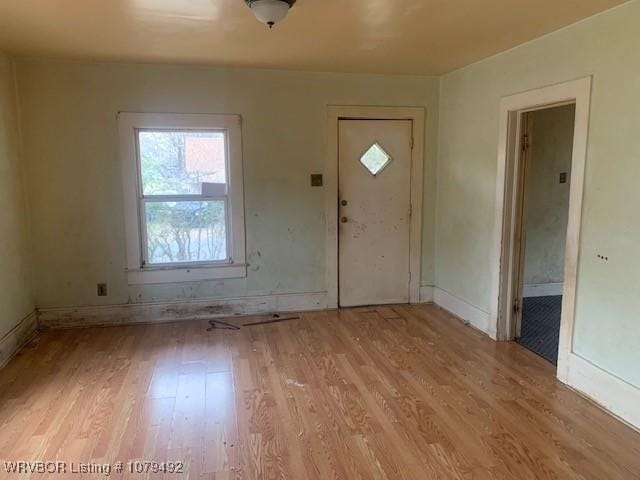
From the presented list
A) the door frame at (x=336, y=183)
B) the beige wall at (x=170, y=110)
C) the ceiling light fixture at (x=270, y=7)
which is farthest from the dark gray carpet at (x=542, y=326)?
the ceiling light fixture at (x=270, y=7)

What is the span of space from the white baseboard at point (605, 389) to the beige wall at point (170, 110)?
2.35 m

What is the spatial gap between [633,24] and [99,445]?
3.57 meters

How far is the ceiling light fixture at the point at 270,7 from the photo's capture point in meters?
2.22

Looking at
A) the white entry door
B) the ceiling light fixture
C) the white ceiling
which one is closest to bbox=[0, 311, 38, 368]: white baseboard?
the white ceiling

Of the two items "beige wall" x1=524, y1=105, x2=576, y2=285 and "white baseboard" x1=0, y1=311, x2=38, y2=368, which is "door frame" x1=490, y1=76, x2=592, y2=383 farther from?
"white baseboard" x1=0, y1=311, x2=38, y2=368

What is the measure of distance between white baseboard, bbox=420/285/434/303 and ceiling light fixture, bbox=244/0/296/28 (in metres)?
3.20

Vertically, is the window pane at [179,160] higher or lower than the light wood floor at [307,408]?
higher

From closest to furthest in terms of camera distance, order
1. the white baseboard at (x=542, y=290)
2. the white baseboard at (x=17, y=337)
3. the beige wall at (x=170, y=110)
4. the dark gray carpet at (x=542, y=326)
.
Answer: the white baseboard at (x=17, y=337) → the dark gray carpet at (x=542, y=326) → the beige wall at (x=170, y=110) → the white baseboard at (x=542, y=290)

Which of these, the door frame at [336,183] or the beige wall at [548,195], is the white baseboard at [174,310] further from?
the beige wall at [548,195]

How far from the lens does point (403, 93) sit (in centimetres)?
439

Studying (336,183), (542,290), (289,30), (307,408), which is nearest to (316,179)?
(336,183)

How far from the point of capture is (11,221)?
11.5ft

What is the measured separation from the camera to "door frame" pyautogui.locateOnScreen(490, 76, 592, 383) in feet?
9.07

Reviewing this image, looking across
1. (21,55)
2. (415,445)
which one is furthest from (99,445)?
(21,55)
